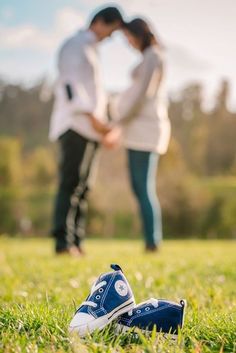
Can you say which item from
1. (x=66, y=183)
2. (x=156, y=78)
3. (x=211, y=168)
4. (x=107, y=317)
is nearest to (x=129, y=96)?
(x=156, y=78)

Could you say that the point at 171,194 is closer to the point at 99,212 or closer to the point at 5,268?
the point at 99,212

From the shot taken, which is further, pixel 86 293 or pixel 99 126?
pixel 99 126

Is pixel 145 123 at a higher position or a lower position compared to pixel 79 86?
lower

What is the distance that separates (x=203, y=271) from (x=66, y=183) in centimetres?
156

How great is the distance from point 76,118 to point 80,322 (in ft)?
12.3

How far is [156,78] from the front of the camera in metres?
5.97

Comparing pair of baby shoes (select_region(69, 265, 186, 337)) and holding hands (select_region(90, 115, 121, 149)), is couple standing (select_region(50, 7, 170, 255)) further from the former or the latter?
pair of baby shoes (select_region(69, 265, 186, 337))

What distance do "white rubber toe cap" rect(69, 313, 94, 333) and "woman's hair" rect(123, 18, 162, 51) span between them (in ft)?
13.9

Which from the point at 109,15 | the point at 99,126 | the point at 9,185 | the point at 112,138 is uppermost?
the point at 109,15

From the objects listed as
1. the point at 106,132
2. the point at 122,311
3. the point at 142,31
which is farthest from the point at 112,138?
the point at 122,311

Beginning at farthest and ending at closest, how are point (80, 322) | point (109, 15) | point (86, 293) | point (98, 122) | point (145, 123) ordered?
point (145, 123)
point (109, 15)
point (98, 122)
point (86, 293)
point (80, 322)

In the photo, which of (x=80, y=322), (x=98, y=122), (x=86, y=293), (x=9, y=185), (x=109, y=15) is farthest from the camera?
(x=9, y=185)

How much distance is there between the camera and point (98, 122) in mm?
5645

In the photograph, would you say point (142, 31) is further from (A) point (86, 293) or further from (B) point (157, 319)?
(B) point (157, 319)
